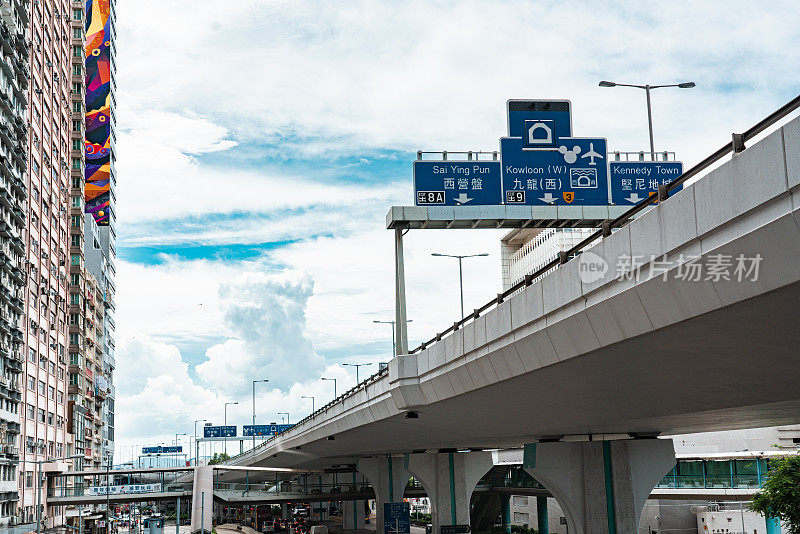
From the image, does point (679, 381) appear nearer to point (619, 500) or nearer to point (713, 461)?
point (619, 500)

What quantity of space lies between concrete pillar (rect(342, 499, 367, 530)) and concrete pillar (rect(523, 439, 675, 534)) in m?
75.5

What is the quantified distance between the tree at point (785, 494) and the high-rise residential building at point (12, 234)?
1799 inches

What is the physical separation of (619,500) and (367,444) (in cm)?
Result: 2482

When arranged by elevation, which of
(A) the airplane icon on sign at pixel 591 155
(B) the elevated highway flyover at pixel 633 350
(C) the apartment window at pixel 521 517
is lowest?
(C) the apartment window at pixel 521 517

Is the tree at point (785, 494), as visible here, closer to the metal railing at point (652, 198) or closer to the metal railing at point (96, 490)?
the metal railing at point (652, 198)

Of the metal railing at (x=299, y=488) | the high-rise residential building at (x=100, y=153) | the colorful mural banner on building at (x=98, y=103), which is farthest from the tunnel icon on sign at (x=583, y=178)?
the colorful mural banner on building at (x=98, y=103)

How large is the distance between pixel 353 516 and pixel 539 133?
88.7m

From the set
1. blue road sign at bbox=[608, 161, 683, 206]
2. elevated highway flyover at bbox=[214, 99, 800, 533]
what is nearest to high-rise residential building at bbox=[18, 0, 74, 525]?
elevated highway flyover at bbox=[214, 99, 800, 533]

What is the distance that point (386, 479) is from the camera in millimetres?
79625

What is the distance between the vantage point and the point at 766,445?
79.1m

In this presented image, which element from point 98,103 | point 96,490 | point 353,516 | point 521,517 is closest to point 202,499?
point 96,490

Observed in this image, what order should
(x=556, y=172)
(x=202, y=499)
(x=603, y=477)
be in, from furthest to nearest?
(x=202, y=499) < (x=603, y=477) < (x=556, y=172)

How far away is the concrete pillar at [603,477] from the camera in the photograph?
3844 centimetres

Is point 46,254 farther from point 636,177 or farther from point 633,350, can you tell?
point 633,350
